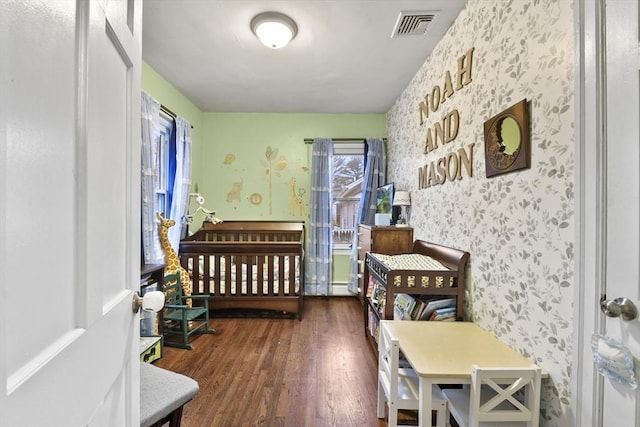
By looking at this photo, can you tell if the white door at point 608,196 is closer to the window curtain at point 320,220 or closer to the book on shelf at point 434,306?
the book on shelf at point 434,306

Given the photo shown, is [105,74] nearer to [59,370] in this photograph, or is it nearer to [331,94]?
[59,370]

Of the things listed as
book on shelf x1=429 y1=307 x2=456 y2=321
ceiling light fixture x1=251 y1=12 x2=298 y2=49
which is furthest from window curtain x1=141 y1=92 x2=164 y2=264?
book on shelf x1=429 y1=307 x2=456 y2=321

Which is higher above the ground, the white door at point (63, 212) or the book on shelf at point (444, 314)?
the white door at point (63, 212)

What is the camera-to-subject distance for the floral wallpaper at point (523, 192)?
3.49 feet

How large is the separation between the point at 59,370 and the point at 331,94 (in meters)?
3.24

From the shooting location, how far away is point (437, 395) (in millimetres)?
1354

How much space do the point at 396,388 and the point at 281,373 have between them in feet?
3.14

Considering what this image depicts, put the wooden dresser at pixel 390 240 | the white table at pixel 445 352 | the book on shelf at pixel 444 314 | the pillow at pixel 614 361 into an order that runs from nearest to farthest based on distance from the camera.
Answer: the pillow at pixel 614 361
the white table at pixel 445 352
the book on shelf at pixel 444 314
the wooden dresser at pixel 390 240

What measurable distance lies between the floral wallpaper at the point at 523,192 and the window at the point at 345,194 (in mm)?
1894

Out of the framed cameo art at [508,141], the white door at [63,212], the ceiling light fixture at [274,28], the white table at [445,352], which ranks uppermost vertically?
the ceiling light fixture at [274,28]

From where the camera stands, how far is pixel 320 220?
3734mm

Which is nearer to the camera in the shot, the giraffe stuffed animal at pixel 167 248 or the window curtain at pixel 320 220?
the giraffe stuffed animal at pixel 167 248

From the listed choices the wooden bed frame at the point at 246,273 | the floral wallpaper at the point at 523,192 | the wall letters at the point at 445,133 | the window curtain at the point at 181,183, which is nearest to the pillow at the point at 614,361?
the floral wallpaper at the point at 523,192

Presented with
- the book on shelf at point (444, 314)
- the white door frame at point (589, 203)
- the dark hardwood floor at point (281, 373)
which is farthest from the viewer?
the book on shelf at point (444, 314)
